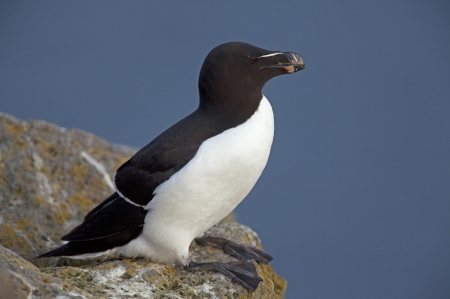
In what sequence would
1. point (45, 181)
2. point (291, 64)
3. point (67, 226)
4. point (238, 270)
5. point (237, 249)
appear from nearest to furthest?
point (238, 270) → point (291, 64) → point (237, 249) → point (67, 226) → point (45, 181)

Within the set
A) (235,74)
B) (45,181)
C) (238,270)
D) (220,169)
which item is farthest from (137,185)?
(45,181)

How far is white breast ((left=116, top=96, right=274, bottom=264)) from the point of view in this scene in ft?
14.0

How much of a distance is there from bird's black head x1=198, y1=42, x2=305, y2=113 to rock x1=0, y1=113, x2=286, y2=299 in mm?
1153

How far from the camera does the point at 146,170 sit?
451cm

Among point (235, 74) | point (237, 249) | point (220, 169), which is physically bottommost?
point (237, 249)

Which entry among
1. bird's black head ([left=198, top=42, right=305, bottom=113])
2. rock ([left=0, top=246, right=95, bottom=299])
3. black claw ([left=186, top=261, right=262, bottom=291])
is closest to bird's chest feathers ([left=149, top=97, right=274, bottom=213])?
bird's black head ([left=198, top=42, right=305, bottom=113])

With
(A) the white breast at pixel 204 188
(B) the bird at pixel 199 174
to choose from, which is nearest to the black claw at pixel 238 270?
(B) the bird at pixel 199 174

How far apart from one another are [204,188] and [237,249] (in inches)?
30.4

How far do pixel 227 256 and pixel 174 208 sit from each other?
2.23 ft

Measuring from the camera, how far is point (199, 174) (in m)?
4.25

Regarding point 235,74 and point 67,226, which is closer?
point 235,74

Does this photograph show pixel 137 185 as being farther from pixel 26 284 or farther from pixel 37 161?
pixel 37 161

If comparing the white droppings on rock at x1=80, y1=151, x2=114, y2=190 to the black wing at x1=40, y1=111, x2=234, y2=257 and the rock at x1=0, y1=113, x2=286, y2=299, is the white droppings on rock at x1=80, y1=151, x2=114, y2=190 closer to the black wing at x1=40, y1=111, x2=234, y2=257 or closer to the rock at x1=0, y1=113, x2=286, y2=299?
the rock at x1=0, y1=113, x2=286, y2=299

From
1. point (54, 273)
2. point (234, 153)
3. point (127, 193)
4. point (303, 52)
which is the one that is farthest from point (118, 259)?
point (303, 52)
